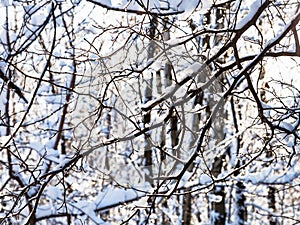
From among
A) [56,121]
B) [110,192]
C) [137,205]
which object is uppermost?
[56,121]

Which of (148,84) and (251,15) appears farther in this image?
(148,84)

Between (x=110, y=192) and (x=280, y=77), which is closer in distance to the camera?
Result: (x=280, y=77)

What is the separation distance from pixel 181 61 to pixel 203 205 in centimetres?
783

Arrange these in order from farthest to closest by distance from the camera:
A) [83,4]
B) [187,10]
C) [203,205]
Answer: [203,205] → [83,4] → [187,10]

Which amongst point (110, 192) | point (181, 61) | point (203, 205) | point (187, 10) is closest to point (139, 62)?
point (181, 61)

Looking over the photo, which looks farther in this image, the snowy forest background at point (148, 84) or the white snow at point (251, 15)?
the snowy forest background at point (148, 84)

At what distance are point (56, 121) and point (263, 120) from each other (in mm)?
3021

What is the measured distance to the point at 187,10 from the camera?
2248mm

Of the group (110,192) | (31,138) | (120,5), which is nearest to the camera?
(120,5)

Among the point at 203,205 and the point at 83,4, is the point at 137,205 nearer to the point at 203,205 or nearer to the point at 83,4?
the point at 83,4

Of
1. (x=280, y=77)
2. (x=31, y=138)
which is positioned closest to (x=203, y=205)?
(x=31, y=138)

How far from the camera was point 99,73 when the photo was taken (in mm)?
2516

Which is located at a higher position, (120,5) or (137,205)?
(120,5)

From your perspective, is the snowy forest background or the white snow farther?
the snowy forest background
